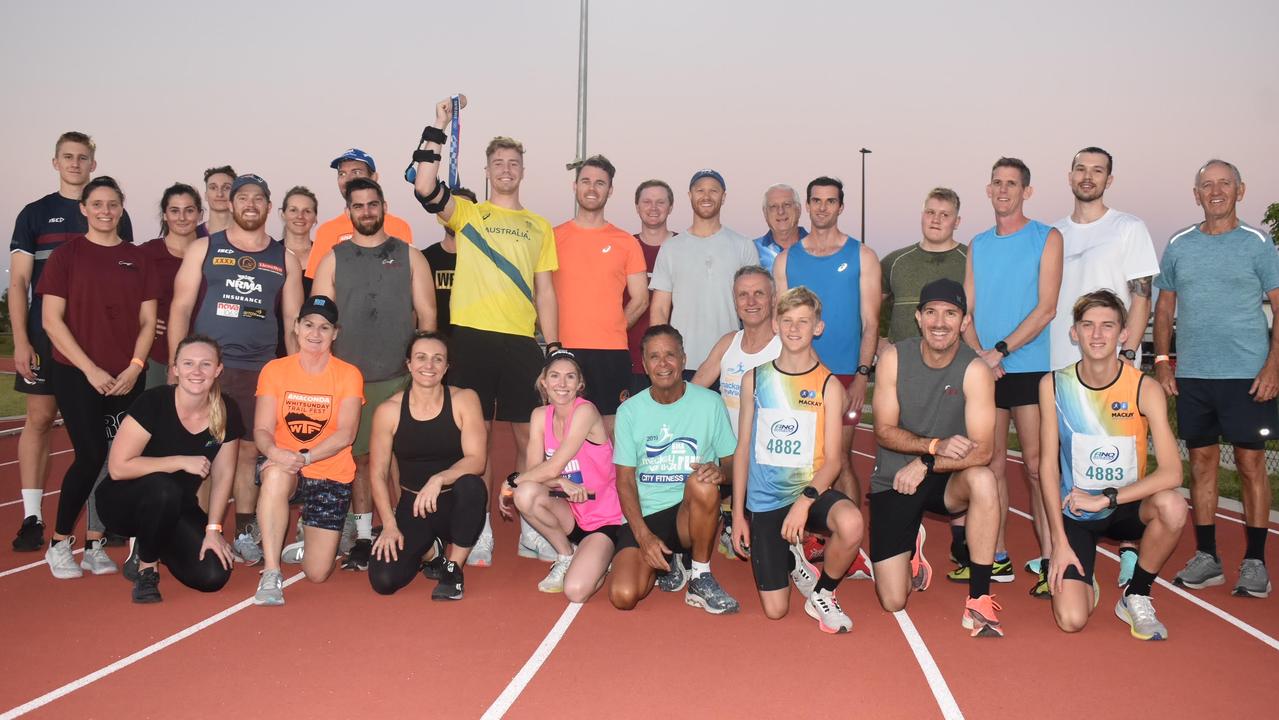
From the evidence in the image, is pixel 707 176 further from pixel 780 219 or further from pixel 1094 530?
pixel 1094 530

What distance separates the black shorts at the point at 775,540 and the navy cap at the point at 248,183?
12.0 ft

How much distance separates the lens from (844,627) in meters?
4.59

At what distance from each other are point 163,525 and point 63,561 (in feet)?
2.92

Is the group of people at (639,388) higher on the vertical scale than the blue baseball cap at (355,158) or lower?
lower

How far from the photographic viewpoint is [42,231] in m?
6.37

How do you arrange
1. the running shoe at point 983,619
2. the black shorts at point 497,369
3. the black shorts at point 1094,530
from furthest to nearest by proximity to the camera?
the black shorts at point 497,369, the black shorts at point 1094,530, the running shoe at point 983,619

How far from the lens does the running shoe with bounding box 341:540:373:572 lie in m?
5.76

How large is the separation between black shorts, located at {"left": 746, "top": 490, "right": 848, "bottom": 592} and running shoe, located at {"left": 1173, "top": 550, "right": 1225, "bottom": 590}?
7.11 ft

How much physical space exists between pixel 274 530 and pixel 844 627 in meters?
3.07

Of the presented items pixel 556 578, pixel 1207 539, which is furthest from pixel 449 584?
pixel 1207 539

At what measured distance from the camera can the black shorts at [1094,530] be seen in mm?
4773

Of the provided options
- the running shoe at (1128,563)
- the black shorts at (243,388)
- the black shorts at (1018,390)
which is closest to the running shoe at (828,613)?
the running shoe at (1128,563)

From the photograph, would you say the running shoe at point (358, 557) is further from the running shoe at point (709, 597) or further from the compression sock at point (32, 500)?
the compression sock at point (32, 500)

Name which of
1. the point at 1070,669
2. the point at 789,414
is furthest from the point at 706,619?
the point at 1070,669
